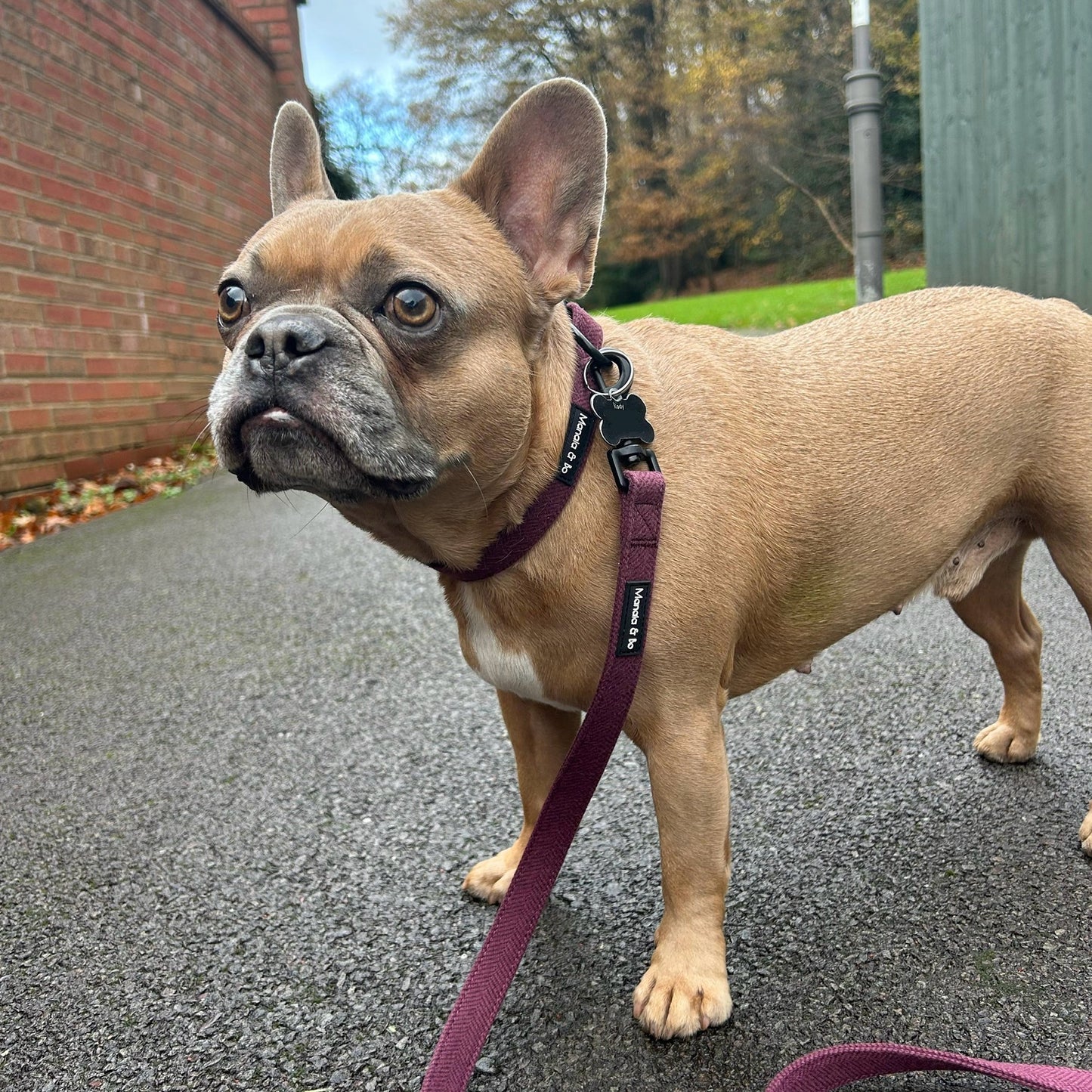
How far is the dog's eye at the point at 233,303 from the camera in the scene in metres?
1.81

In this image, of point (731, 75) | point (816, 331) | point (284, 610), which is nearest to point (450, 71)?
point (731, 75)

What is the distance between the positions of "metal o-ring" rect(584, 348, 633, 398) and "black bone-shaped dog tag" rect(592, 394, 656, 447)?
0.02 m

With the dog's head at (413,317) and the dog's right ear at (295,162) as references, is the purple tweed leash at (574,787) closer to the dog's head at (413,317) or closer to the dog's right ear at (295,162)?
the dog's head at (413,317)

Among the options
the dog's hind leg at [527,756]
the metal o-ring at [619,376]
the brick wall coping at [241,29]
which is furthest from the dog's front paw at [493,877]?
the brick wall coping at [241,29]

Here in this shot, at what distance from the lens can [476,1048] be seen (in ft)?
5.38

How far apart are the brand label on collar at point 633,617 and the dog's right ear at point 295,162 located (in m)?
1.25

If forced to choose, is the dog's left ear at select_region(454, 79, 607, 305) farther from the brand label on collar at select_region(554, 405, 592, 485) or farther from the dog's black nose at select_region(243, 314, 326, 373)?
the dog's black nose at select_region(243, 314, 326, 373)

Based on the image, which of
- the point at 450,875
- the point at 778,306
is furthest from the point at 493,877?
the point at 778,306

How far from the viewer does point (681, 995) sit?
183 centimetres

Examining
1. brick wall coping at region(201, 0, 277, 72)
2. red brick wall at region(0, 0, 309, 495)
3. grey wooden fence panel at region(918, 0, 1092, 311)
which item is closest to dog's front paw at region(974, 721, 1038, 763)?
red brick wall at region(0, 0, 309, 495)

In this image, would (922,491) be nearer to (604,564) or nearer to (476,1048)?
(604,564)

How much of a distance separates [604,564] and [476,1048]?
941 mm

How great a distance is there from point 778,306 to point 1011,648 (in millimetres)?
15303

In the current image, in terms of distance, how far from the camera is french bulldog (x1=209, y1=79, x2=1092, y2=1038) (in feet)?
5.46
